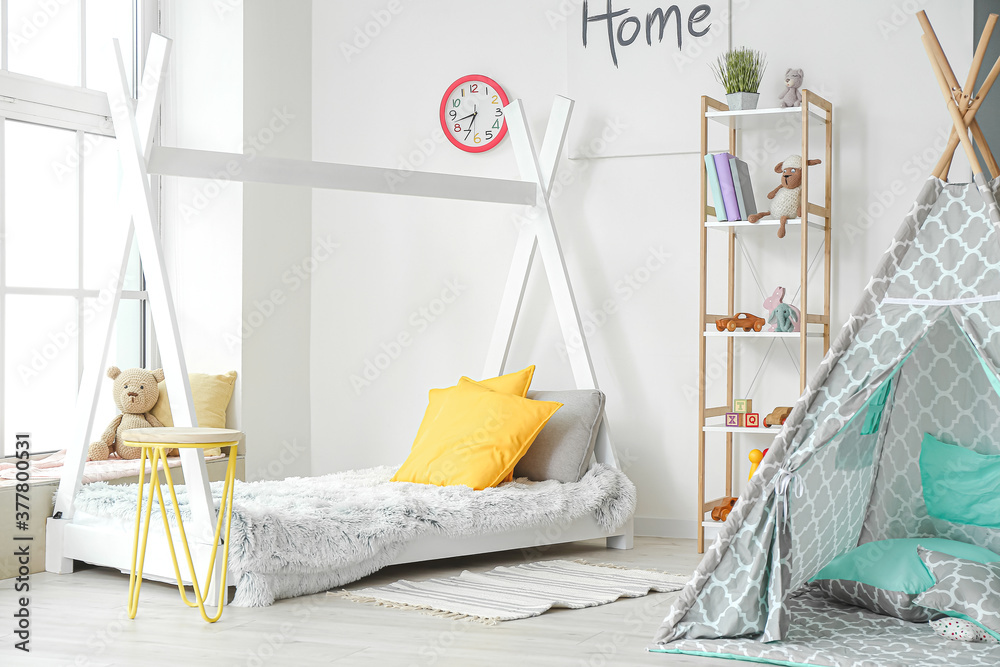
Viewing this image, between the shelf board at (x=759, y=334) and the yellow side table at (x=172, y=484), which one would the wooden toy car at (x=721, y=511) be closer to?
the shelf board at (x=759, y=334)

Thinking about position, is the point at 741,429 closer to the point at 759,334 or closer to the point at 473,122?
the point at 759,334

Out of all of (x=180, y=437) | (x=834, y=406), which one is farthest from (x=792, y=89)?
(x=180, y=437)

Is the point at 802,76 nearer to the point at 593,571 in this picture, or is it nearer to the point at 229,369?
the point at 593,571

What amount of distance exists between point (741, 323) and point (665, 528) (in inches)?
35.7

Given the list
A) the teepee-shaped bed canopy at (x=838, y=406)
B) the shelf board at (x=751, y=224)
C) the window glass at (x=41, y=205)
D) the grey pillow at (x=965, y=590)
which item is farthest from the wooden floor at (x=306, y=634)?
the shelf board at (x=751, y=224)

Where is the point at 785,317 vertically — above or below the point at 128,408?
above

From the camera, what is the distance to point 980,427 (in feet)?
9.52

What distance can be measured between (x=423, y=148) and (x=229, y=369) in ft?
4.11

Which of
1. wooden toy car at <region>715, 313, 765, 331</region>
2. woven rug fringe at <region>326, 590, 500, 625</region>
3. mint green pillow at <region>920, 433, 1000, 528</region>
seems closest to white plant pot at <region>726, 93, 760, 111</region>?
wooden toy car at <region>715, 313, 765, 331</region>

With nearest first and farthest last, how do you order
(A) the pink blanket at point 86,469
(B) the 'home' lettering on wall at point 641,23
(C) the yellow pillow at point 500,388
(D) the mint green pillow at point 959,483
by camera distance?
(D) the mint green pillow at point 959,483 → (A) the pink blanket at point 86,469 → (C) the yellow pillow at point 500,388 → (B) the 'home' lettering on wall at point 641,23

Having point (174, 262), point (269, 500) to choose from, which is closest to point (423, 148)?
point (174, 262)

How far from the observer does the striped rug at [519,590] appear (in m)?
2.77

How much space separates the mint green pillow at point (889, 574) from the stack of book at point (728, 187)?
1324 mm

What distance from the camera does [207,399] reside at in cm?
410
